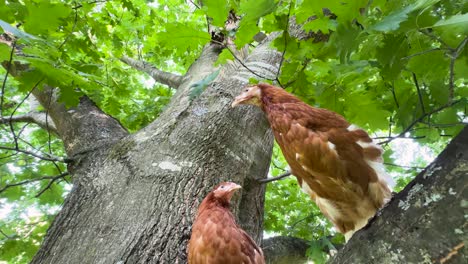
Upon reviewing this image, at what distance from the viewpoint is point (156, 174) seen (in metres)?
1.91

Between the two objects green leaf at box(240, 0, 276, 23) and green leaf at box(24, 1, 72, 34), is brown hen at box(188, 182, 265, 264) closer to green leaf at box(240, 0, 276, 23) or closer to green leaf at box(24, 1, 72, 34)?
green leaf at box(240, 0, 276, 23)

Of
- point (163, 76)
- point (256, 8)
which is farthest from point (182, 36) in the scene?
point (163, 76)

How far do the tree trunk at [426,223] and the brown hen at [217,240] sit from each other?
2.28 feet

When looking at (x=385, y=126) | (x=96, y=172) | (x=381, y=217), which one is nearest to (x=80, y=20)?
(x=96, y=172)

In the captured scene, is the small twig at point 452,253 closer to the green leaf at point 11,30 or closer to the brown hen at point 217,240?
the brown hen at point 217,240

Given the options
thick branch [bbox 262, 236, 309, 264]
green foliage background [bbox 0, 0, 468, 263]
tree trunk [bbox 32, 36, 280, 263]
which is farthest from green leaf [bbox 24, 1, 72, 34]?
thick branch [bbox 262, 236, 309, 264]

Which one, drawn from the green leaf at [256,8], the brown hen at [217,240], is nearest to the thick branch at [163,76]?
the brown hen at [217,240]

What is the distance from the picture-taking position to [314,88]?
2135mm

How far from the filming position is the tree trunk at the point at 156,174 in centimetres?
162

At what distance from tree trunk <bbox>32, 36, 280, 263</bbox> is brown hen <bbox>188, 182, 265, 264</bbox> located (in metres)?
0.12

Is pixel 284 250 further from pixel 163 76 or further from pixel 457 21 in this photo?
pixel 457 21

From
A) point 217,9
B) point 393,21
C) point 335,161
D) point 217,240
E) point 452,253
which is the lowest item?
point 452,253

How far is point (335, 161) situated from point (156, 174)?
95cm

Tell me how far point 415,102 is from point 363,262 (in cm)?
148
